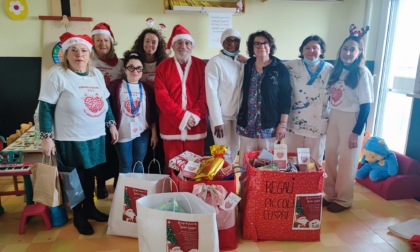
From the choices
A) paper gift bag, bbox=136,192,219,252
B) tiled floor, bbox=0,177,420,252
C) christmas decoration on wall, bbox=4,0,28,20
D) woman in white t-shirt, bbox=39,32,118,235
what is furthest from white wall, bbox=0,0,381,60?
paper gift bag, bbox=136,192,219,252

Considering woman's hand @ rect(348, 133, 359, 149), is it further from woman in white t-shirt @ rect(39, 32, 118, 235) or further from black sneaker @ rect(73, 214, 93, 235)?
black sneaker @ rect(73, 214, 93, 235)

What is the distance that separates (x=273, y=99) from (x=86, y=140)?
4.18ft

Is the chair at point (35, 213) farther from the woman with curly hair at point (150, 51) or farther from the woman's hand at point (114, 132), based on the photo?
the woman with curly hair at point (150, 51)

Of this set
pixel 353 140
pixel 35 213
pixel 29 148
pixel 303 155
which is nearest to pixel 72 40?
pixel 29 148

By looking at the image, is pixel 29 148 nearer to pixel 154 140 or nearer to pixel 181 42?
pixel 154 140

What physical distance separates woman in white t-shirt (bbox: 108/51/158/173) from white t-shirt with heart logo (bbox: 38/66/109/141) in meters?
0.19

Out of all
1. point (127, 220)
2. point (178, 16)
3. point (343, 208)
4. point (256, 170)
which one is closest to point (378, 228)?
point (343, 208)

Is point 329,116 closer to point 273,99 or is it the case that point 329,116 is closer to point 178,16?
point 273,99

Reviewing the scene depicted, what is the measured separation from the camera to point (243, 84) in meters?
2.18

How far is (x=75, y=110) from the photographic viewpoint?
1787 millimetres

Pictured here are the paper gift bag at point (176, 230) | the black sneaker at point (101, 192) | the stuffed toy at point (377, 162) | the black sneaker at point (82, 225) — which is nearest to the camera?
the paper gift bag at point (176, 230)

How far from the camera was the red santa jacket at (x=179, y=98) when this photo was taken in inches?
82.0

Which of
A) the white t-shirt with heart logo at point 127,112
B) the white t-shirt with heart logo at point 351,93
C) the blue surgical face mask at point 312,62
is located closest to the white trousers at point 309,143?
the white t-shirt with heart logo at point 351,93

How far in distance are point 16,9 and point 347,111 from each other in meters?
3.35
